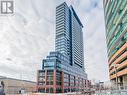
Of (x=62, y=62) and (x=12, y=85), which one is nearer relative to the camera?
(x=12, y=85)

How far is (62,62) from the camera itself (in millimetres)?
102250

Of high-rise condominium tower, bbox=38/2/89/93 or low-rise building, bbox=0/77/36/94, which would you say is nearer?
low-rise building, bbox=0/77/36/94

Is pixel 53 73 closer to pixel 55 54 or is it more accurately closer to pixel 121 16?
pixel 55 54

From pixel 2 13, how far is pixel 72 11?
15158 cm

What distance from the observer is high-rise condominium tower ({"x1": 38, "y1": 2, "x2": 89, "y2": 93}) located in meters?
88.8

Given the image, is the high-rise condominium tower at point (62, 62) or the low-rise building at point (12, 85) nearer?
the low-rise building at point (12, 85)

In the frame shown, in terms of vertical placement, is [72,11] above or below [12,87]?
above

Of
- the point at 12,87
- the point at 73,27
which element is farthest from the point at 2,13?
the point at 73,27

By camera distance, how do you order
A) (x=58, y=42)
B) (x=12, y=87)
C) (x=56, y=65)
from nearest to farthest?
(x=12, y=87) → (x=56, y=65) → (x=58, y=42)

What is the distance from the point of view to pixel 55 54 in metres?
97.1

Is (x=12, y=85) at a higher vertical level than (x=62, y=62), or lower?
lower

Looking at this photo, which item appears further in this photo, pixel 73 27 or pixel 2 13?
pixel 73 27

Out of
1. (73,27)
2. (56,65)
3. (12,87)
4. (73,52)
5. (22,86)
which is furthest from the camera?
(73,27)

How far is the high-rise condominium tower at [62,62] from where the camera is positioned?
3497 inches
